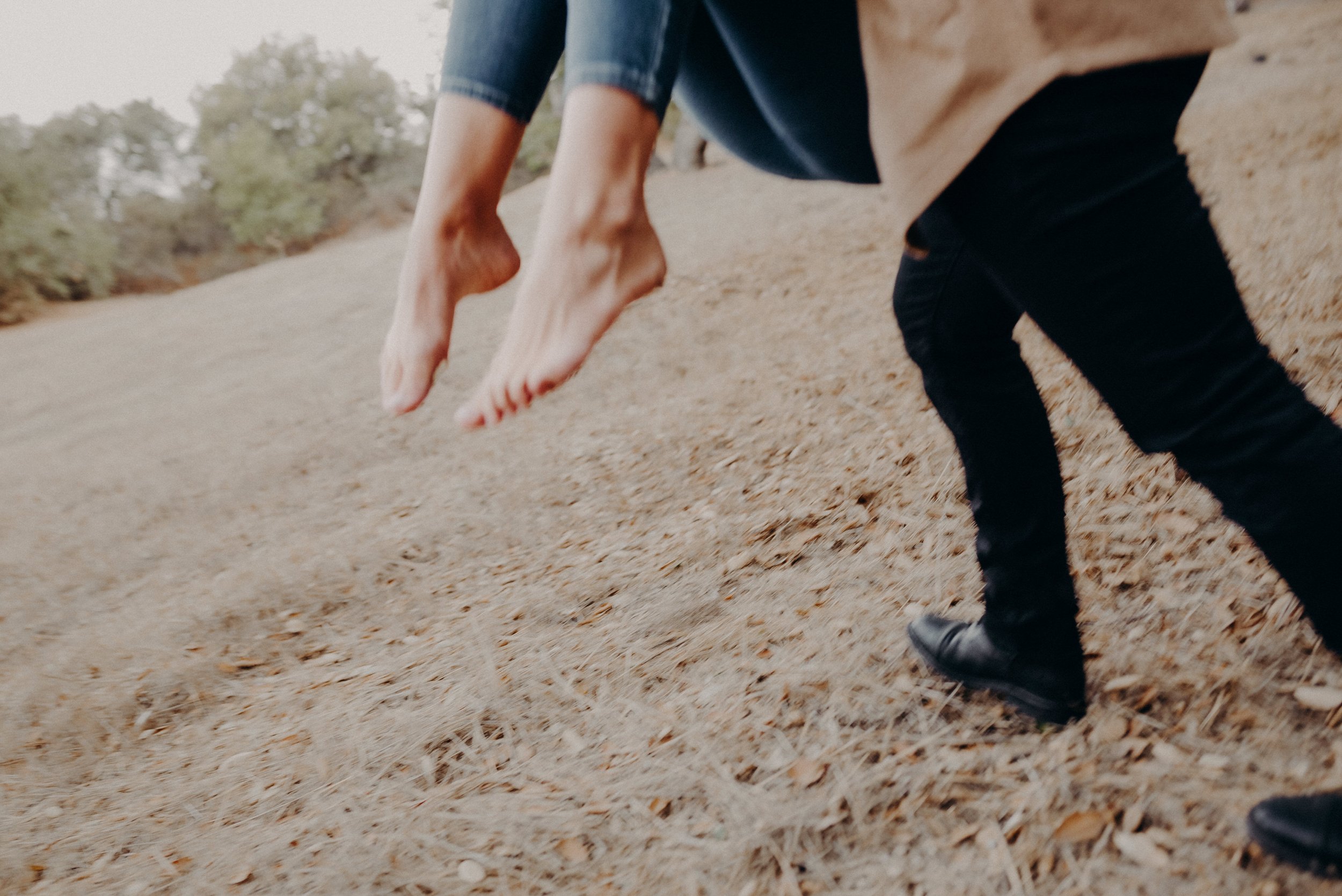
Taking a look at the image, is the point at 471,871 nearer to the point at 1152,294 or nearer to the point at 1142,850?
the point at 1142,850

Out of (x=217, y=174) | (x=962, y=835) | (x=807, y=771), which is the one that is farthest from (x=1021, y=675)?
(x=217, y=174)

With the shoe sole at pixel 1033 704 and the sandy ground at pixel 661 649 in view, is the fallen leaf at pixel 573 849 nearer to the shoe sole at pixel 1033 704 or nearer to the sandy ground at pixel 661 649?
the sandy ground at pixel 661 649

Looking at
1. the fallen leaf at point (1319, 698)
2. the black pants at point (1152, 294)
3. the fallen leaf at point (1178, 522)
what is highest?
the black pants at point (1152, 294)

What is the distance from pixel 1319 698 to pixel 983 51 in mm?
1324

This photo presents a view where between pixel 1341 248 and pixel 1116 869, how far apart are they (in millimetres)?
3280

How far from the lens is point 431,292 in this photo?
1.21m

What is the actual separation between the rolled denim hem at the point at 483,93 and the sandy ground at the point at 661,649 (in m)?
1.26

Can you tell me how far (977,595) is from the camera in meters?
1.91

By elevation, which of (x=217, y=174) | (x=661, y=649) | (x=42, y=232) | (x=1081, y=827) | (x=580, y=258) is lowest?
(x=661, y=649)

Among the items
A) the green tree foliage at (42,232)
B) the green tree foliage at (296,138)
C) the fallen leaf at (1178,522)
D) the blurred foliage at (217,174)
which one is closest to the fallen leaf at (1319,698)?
the fallen leaf at (1178,522)

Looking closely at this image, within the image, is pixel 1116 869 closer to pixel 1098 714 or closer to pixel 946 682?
pixel 1098 714

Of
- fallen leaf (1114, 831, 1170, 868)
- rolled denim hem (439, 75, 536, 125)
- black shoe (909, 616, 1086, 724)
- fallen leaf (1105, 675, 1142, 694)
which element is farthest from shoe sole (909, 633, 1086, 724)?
rolled denim hem (439, 75, 536, 125)

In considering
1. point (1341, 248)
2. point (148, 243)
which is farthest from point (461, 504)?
point (148, 243)

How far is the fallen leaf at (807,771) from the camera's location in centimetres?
152
